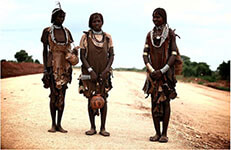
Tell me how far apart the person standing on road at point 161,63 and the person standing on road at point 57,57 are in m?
1.49

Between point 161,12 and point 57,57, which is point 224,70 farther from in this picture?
point 57,57

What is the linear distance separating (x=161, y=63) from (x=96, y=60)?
126 centimetres

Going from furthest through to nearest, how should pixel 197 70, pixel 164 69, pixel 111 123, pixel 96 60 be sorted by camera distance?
pixel 197 70 → pixel 111 123 → pixel 96 60 → pixel 164 69

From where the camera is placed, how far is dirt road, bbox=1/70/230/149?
570 cm

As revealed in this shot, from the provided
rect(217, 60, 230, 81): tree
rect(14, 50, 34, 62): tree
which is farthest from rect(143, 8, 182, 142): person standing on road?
rect(14, 50, 34, 62): tree

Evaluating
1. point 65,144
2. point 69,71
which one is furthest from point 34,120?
point 65,144

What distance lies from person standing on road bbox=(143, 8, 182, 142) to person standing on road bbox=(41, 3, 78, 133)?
4.89 ft

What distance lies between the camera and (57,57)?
6.29 metres

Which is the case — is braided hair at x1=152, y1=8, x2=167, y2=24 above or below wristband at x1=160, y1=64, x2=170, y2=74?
above

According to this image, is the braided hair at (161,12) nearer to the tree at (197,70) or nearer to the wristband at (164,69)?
the wristband at (164,69)

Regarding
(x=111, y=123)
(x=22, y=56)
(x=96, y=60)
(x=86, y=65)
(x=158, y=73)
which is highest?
(x=22, y=56)

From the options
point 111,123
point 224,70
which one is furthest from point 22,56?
point 111,123

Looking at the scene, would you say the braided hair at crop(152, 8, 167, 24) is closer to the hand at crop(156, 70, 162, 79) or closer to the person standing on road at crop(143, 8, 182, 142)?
the person standing on road at crop(143, 8, 182, 142)

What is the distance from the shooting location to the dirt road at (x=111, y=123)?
5.70 m
